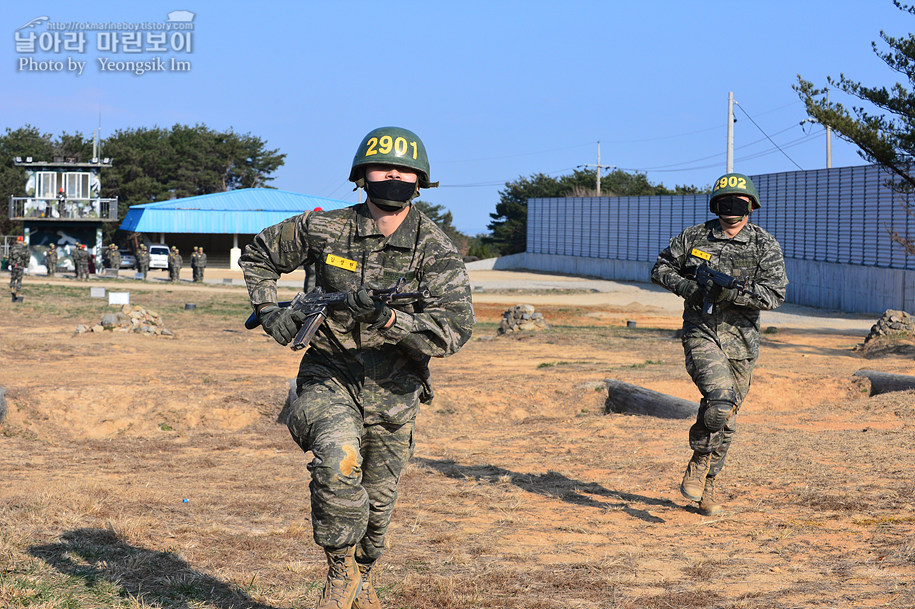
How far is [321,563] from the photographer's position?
549 cm

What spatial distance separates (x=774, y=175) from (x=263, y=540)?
36599mm

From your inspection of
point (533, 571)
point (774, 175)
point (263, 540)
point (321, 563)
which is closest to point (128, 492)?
point (263, 540)

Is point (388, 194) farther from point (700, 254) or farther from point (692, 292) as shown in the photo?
point (700, 254)

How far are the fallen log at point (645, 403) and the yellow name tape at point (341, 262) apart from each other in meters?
7.06

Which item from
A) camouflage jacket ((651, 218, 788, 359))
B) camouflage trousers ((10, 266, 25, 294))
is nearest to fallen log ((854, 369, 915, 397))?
camouflage jacket ((651, 218, 788, 359))

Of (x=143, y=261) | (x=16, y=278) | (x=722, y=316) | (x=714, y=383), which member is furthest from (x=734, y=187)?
(x=143, y=261)

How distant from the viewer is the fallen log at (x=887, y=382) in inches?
482

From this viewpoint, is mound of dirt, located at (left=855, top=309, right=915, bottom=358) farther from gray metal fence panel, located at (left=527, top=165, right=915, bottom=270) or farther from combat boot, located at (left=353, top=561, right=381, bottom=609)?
combat boot, located at (left=353, top=561, right=381, bottom=609)

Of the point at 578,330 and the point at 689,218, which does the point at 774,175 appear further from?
the point at 578,330

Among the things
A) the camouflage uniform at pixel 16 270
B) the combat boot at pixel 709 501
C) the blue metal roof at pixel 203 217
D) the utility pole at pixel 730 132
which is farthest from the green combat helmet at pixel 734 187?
the blue metal roof at pixel 203 217

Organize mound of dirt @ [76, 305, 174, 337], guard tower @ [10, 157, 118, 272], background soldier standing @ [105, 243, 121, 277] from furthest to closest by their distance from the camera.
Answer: background soldier standing @ [105, 243, 121, 277] → guard tower @ [10, 157, 118, 272] → mound of dirt @ [76, 305, 174, 337]

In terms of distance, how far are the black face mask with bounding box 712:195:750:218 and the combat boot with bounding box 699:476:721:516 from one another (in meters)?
1.93

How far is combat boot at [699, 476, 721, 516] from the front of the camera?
6.93 m

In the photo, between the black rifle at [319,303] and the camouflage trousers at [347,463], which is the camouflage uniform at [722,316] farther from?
the black rifle at [319,303]
